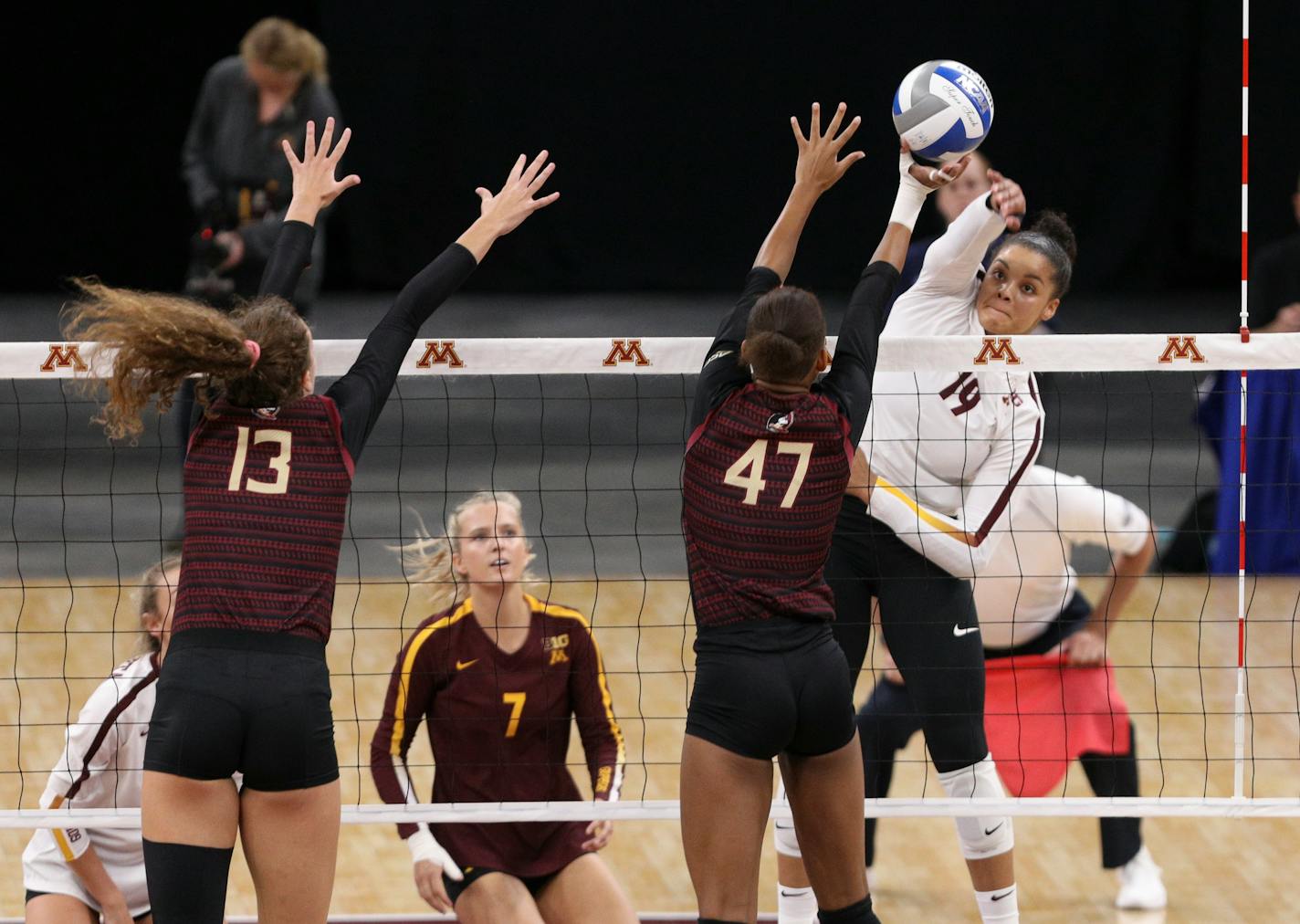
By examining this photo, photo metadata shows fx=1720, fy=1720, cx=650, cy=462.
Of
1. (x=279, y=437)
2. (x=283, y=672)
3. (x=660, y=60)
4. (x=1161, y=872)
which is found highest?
(x=660, y=60)

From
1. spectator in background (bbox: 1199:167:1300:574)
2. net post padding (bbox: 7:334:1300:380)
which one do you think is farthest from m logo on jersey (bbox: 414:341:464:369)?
spectator in background (bbox: 1199:167:1300:574)

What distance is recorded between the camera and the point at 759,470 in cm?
354

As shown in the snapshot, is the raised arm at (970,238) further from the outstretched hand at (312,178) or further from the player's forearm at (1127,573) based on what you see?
the outstretched hand at (312,178)

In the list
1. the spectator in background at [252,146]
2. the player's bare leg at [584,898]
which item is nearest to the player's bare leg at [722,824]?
the player's bare leg at [584,898]

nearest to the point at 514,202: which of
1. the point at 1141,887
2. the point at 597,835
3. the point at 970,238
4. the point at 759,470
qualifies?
the point at 759,470

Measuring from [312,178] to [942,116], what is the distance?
1.46 m

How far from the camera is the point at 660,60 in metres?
14.1

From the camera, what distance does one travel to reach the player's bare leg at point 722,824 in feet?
11.5

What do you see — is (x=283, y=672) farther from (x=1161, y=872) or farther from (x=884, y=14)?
(x=884, y=14)

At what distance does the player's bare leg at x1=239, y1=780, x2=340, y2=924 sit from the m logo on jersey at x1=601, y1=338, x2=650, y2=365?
1.27m

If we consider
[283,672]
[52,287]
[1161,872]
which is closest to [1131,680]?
[1161,872]

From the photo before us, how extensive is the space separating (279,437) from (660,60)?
437 inches

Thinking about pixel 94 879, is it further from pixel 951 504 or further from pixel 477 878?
pixel 951 504

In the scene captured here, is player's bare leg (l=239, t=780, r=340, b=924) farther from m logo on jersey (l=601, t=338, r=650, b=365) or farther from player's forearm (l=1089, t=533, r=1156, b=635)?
player's forearm (l=1089, t=533, r=1156, b=635)
